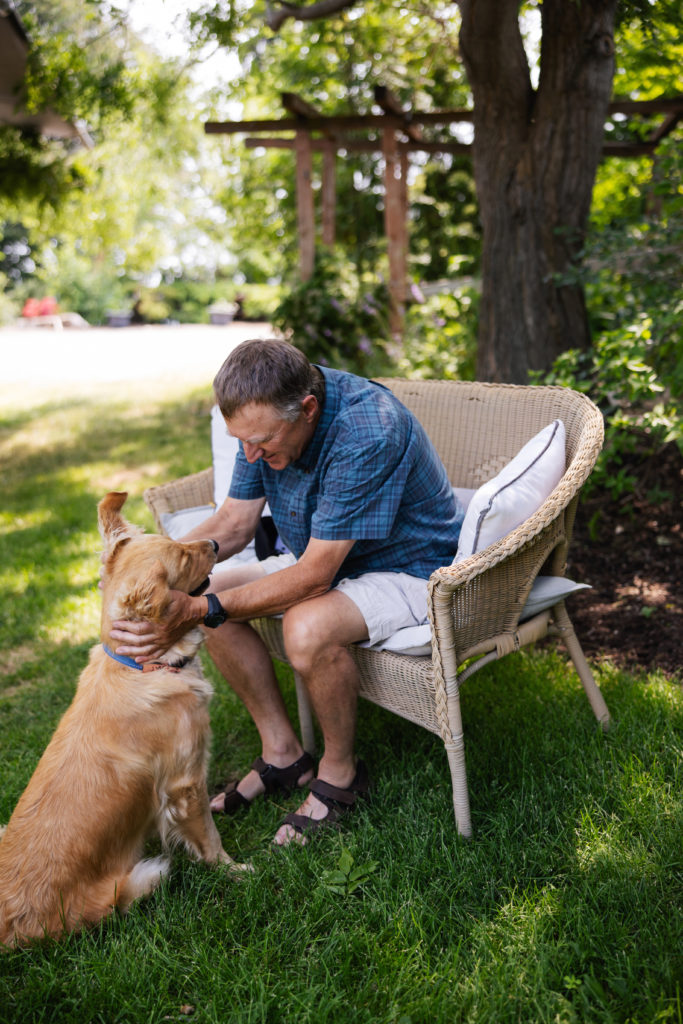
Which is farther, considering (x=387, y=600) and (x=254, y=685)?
→ (x=254, y=685)

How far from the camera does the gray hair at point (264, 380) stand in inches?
97.0

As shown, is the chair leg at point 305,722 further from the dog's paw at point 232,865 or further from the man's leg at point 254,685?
the dog's paw at point 232,865

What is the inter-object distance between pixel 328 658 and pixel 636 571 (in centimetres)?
235

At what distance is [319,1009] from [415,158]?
13756 millimetres

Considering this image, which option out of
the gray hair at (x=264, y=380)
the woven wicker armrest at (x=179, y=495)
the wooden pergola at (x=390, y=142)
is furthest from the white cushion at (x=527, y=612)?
the wooden pergola at (x=390, y=142)

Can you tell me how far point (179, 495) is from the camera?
3.65m

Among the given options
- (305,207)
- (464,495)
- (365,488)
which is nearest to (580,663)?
(464,495)

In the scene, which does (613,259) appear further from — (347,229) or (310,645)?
(347,229)

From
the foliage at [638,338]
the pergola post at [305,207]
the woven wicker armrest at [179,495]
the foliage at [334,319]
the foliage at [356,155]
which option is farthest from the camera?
the foliage at [356,155]

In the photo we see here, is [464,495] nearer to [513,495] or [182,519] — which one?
[513,495]

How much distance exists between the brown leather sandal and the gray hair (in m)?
1.26

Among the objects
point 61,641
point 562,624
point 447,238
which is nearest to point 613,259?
point 562,624

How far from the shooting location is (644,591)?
4.06 metres

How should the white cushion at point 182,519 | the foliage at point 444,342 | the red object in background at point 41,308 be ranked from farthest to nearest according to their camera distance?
1. the red object in background at point 41,308
2. the foliage at point 444,342
3. the white cushion at point 182,519
